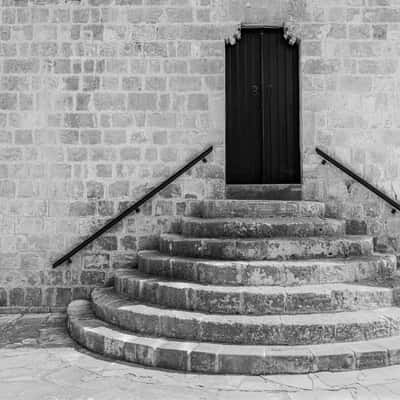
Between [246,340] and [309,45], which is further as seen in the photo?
[309,45]

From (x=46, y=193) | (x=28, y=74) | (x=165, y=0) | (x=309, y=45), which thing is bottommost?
(x=46, y=193)

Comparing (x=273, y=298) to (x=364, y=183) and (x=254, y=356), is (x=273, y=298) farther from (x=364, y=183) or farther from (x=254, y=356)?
(x=364, y=183)

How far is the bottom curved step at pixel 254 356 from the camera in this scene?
3551 mm

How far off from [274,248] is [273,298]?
0.66 meters

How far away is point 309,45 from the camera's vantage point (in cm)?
613

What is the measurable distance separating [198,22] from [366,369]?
15.4ft

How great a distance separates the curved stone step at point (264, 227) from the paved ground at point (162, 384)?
166 cm

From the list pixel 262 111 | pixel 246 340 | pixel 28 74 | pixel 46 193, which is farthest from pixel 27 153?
pixel 246 340

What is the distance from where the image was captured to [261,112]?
637 centimetres

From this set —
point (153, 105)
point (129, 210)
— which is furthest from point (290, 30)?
point (129, 210)

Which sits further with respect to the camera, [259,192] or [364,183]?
[259,192]

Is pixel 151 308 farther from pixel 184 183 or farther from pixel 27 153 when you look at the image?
pixel 27 153

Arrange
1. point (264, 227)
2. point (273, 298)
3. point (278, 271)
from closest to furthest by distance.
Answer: point (273, 298) → point (278, 271) → point (264, 227)

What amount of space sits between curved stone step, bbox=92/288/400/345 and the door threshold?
2393mm
